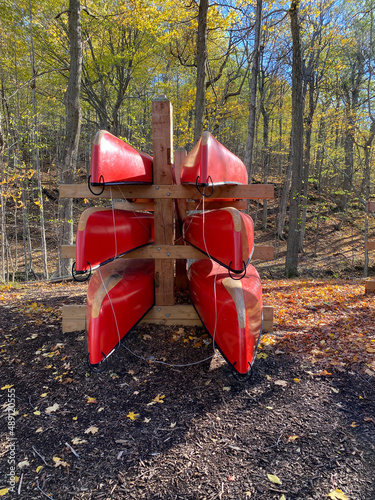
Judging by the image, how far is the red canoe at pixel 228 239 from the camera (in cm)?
241

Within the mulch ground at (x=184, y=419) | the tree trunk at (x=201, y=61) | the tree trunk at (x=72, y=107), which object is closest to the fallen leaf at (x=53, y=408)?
the mulch ground at (x=184, y=419)

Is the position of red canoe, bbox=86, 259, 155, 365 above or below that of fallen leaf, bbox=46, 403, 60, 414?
above

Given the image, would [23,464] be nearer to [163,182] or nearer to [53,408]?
[53,408]

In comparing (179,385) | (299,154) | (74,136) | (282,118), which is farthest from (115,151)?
(282,118)

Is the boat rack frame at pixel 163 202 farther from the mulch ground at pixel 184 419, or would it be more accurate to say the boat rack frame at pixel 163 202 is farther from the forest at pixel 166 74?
the forest at pixel 166 74

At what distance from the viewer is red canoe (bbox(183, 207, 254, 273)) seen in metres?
2.41

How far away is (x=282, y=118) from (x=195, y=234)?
19.7 meters

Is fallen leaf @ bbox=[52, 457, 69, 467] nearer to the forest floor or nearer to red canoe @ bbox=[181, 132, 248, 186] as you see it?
the forest floor

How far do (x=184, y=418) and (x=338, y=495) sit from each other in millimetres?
986

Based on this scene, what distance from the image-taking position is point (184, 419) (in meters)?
2.09

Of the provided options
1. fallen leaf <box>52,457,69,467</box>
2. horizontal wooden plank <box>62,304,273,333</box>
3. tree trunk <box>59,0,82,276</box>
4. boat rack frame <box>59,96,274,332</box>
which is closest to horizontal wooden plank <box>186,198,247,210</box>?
boat rack frame <box>59,96,274,332</box>

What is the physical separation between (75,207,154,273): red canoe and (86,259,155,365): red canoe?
30 cm

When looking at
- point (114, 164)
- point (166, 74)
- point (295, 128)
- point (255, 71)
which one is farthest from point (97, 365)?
point (166, 74)

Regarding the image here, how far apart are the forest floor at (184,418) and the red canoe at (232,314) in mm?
296
